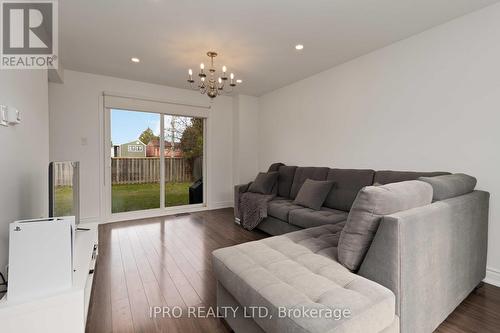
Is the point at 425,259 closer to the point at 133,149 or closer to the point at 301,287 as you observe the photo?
the point at 301,287

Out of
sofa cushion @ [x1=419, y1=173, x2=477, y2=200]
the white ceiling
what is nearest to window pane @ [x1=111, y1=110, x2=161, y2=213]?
the white ceiling

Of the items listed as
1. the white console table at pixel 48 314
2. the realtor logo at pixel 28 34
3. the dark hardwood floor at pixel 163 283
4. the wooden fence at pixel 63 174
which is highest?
the realtor logo at pixel 28 34

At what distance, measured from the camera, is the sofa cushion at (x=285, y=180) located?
3.93 meters

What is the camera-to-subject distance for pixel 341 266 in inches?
55.2

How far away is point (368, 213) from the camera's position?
4.41 ft

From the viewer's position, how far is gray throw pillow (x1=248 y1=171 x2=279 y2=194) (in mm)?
3910

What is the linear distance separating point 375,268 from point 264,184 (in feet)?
8.86

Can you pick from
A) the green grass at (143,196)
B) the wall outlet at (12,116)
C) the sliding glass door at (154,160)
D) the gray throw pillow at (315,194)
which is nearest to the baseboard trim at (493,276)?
the gray throw pillow at (315,194)

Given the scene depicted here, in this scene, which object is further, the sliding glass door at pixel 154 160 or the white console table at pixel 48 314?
the sliding glass door at pixel 154 160

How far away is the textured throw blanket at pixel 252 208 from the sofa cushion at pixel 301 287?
1661 mm

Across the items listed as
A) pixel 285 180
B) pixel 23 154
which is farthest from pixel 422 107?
pixel 23 154

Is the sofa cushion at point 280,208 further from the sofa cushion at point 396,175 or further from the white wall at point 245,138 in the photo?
the white wall at point 245,138

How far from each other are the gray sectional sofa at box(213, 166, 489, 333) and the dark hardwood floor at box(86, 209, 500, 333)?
0.57 ft

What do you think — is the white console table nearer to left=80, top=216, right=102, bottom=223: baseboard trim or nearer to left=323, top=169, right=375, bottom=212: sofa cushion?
left=323, top=169, right=375, bottom=212: sofa cushion
